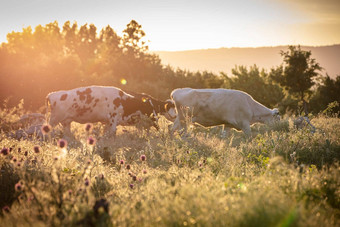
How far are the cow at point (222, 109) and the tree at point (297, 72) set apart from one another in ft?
47.9

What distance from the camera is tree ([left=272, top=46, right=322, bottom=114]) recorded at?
78.1ft

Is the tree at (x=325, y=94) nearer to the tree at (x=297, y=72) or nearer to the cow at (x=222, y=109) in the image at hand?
the tree at (x=297, y=72)

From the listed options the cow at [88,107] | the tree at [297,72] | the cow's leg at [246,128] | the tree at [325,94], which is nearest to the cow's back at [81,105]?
the cow at [88,107]

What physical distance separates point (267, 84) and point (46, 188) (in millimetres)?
29290

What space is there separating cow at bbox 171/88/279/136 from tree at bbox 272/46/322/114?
14.6 meters

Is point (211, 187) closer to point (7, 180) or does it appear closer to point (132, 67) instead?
point (7, 180)

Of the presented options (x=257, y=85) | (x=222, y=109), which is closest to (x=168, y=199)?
(x=222, y=109)

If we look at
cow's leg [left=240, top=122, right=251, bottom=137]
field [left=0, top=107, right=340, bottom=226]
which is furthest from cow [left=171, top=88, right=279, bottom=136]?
field [left=0, top=107, right=340, bottom=226]

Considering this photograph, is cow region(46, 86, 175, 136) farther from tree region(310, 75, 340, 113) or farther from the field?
tree region(310, 75, 340, 113)

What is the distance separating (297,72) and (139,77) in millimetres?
16093

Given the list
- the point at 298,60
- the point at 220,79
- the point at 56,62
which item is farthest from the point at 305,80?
the point at 56,62

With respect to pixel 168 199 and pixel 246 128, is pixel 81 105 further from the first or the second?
pixel 168 199

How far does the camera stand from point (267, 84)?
30.5 meters

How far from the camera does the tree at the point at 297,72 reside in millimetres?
23812
